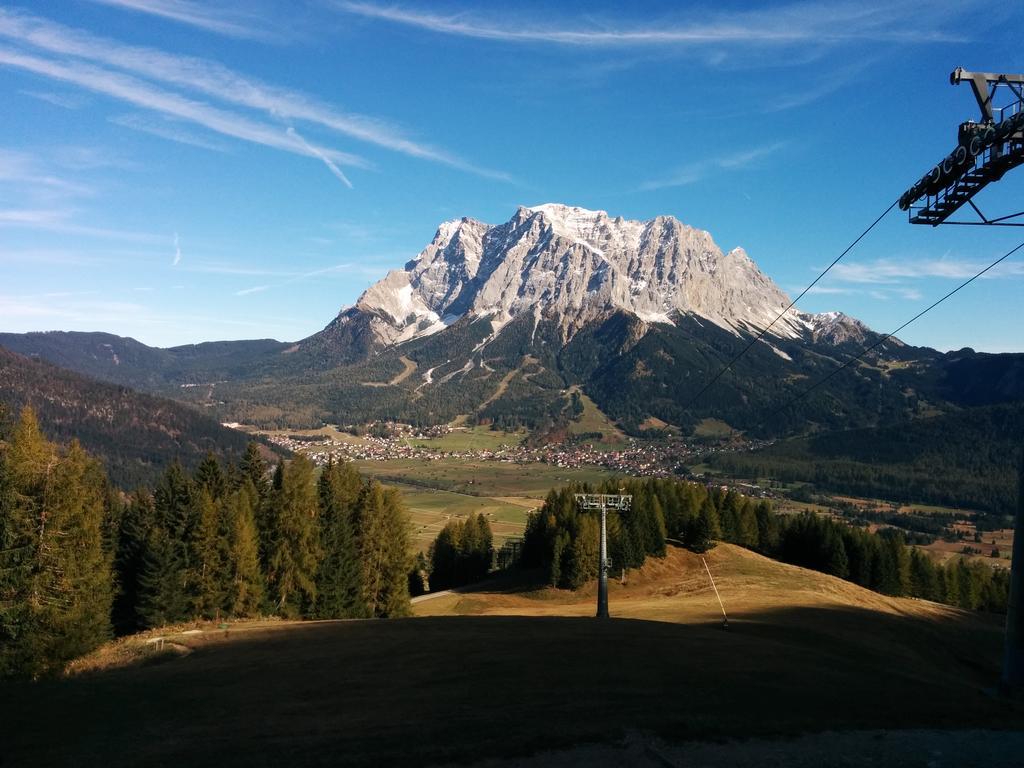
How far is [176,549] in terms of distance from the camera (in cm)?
4722

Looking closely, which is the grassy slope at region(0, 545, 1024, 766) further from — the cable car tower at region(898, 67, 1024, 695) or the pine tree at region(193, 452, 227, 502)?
the pine tree at region(193, 452, 227, 502)

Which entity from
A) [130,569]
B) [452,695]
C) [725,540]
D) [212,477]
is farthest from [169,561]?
[725,540]

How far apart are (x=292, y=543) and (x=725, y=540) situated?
7262cm

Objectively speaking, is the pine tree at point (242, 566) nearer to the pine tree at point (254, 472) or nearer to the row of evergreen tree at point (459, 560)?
the pine tree at point (254, 472)

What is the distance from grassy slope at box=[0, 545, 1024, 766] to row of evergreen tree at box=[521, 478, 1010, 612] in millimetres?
41330

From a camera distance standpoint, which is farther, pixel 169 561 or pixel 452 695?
pixel 169 561

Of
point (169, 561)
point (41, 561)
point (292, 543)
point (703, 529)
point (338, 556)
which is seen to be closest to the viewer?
point (41, 561)

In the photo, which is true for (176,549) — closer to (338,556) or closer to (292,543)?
(292,543)

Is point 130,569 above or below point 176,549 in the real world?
below

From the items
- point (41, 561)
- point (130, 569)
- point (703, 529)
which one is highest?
point (41, 561)

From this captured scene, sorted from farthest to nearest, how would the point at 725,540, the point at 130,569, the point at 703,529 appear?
1. the point at 725,540
2. the point at 703,529
3. the point at 130,569

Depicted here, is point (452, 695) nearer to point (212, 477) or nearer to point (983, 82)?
point (983, 82)

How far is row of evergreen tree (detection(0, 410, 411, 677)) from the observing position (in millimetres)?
34844

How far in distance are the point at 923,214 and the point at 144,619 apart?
49512 mm
